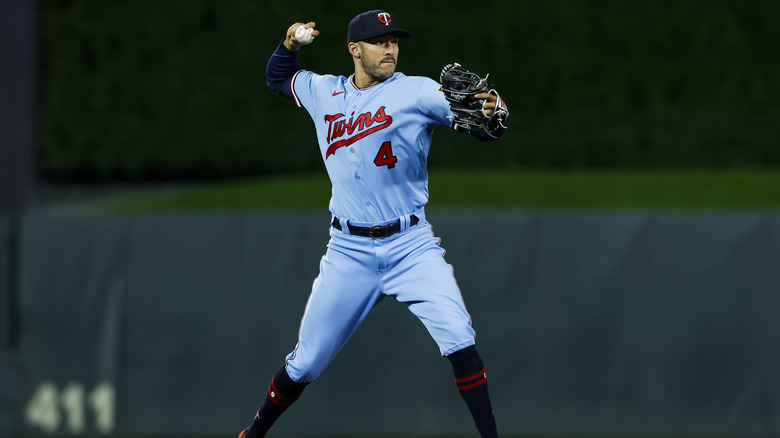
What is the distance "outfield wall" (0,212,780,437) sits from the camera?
8.40m

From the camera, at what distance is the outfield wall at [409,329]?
8.40 metres

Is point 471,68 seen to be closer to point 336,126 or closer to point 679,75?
point 679,75

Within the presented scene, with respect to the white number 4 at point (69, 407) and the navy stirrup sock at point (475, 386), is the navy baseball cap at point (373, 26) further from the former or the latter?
the white number 4 at point (69, 407)

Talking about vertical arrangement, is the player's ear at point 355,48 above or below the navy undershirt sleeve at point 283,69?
above

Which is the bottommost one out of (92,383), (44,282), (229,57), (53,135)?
(92,383)

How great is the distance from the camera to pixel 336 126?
17.1ft

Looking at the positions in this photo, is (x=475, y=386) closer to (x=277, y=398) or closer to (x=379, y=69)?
(x=277, y=398)

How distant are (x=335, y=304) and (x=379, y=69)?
4.00 ft

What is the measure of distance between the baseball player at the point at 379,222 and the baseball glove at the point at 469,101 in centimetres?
17

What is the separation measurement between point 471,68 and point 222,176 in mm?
3188

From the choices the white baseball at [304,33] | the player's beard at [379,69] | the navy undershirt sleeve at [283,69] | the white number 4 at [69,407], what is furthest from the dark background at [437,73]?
the player's beard at [379,69]

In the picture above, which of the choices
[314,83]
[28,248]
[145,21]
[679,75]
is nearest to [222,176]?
[145,21]

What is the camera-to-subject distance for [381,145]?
506 centimetres

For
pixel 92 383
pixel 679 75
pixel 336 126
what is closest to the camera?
pixel 336 126
